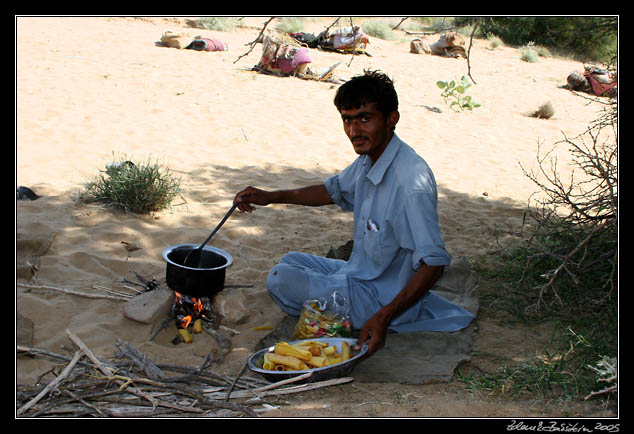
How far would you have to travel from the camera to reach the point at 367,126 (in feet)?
9.72

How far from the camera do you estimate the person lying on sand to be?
278cm

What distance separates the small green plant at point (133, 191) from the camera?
487 cm

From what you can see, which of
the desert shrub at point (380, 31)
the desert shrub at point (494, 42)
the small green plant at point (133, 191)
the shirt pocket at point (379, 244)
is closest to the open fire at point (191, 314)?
the shirt pocket at point (379, 244)

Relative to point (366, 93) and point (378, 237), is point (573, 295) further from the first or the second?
point (366, 93)

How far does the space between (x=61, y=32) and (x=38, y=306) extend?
38.5 ft

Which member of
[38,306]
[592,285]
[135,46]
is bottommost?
[38,306]

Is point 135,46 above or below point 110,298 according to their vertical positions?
above

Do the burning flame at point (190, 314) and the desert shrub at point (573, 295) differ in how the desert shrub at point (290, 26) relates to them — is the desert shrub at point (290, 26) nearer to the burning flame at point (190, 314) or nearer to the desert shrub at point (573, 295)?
the desert shrub at point (573, 295)

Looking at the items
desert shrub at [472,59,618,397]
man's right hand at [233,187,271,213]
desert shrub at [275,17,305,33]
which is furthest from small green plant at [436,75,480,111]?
desert shrub at [275,17,305,33]

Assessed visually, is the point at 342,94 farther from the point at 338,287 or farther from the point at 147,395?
the point at 147,395

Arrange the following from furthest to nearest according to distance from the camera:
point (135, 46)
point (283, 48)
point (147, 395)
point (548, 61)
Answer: point (548, 61), point (135, 46), point (283, 48), point (147, 395)

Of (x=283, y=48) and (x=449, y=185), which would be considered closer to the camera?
(x=449, y=185)

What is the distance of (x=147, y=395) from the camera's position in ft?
8.34

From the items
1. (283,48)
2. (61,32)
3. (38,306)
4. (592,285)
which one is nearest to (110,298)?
(38,306)
